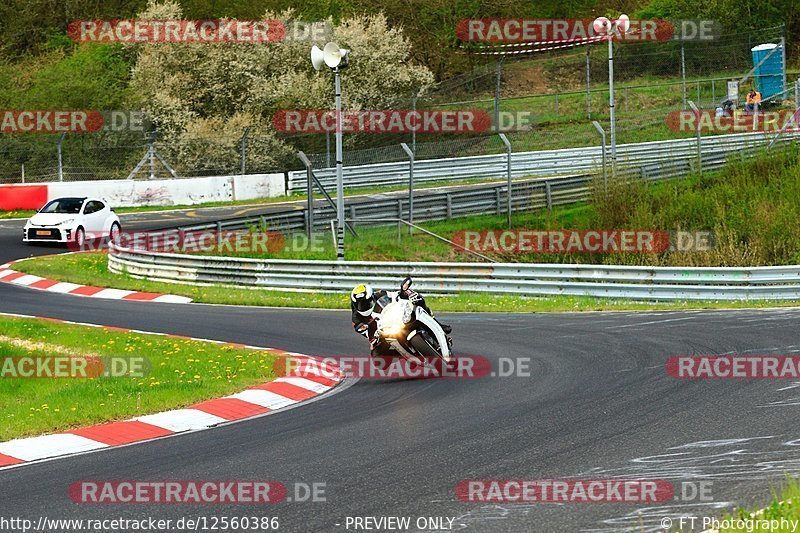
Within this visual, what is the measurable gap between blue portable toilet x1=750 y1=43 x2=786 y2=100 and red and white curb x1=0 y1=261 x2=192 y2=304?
2743cm

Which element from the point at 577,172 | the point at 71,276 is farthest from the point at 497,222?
the point at 71,276

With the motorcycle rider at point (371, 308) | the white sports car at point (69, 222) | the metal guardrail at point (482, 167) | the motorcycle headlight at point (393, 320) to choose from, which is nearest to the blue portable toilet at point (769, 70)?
the metal guardrail at point (482, 167)

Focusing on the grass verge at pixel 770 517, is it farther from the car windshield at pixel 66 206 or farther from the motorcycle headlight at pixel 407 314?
the car windshield at pixel 66 206

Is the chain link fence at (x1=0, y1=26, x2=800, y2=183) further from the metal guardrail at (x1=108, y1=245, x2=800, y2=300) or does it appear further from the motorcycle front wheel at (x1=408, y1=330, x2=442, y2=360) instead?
the motorcycle front wheel at (x1=408, y1=330, x2=442, y2=360)

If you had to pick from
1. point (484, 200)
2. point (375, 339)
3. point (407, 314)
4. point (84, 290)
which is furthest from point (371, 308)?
point (484, 200)

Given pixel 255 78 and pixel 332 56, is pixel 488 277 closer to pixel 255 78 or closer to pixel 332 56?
pixel 332 56

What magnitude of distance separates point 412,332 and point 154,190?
26558 millimetres

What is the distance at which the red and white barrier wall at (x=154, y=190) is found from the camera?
119ft

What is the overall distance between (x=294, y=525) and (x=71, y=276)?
19.4 meters

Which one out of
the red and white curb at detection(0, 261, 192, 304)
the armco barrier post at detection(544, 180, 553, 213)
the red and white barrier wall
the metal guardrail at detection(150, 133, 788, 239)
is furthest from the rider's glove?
the red and white barrier wall

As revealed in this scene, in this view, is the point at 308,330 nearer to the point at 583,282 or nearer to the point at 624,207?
the point at 583,282

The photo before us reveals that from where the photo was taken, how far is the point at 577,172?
37656 mm

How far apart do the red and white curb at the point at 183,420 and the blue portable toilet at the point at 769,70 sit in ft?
108

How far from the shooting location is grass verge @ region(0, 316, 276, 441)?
11117 mm
